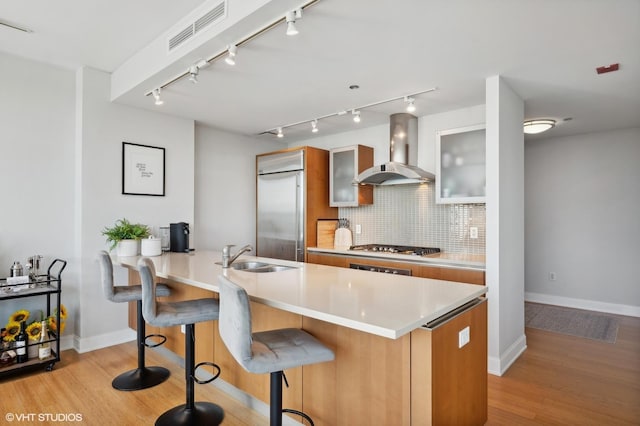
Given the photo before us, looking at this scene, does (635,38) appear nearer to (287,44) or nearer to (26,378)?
(287,44)

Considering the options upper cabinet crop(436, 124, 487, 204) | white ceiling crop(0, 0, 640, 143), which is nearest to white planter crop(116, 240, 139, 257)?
white ceiling crop(0, 0, 640, 143)

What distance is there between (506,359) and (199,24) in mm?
3512

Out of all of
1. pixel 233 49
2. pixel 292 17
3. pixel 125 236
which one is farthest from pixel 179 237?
pixel 292 17

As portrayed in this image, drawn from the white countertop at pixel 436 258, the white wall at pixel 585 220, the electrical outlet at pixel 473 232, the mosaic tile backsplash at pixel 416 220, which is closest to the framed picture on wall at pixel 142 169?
the white countertop at pixel 436 258

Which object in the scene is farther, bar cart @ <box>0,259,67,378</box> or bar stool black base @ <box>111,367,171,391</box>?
bar cart @ <box>0,259,67,378</box>

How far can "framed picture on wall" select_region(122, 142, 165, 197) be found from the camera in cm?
361

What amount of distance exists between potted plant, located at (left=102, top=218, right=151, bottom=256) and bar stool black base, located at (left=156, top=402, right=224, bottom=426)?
158cm

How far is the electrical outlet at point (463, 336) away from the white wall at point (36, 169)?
11.3 feet

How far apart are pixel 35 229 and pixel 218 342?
2.12 m

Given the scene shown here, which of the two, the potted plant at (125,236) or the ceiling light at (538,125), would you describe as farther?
the ceiling light at (538,125)

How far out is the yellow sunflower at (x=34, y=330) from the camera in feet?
9.52

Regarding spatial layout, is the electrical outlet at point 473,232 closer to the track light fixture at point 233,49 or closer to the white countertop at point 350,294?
the white countertop at point 350,294

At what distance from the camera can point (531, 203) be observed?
17.5 ft

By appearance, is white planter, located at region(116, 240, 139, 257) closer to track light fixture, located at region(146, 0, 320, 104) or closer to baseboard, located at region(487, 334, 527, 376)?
track light fixture, located at region(146, 0, 320, 104)
